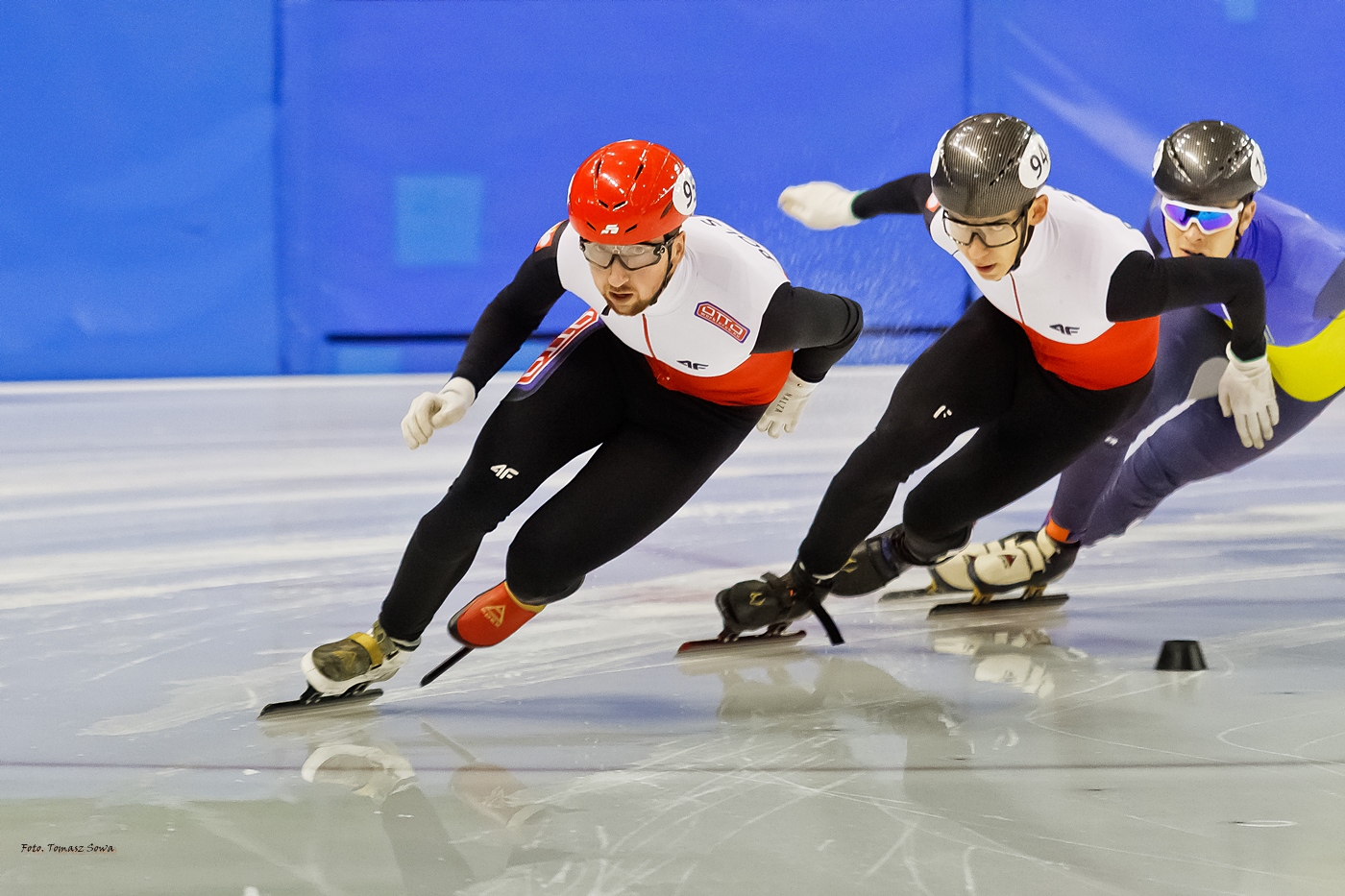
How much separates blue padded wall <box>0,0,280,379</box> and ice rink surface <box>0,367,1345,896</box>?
4.45 metres

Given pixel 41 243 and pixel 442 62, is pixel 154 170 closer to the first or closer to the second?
pixel 41 243

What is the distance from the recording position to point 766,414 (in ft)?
9.00

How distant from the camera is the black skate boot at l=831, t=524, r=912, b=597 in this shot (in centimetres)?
319

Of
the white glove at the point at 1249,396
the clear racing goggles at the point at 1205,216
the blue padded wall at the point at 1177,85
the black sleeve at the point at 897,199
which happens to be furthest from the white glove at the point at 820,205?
the blue padded wall at the point at 1177,85

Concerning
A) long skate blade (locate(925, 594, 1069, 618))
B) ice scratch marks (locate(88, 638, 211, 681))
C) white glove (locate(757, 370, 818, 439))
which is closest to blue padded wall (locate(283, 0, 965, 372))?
long skate blade (locate(925, 594, 1069, 618))

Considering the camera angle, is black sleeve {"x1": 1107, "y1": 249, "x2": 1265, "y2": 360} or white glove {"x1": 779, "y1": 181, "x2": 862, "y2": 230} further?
white glove {"x1": 779, "y1": 181, "x2": 862, "y2": 230}

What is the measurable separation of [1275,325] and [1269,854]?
6.16 feet

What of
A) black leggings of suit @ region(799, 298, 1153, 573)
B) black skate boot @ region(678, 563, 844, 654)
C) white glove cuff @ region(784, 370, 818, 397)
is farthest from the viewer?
black skate boot @ region(678, 563, 844, 654)

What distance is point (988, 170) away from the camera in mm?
2434

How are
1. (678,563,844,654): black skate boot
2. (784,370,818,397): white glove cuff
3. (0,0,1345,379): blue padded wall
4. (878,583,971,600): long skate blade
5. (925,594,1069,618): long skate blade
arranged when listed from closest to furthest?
(784,370,818,397): white glove cuff
(678,563,844,654): black skate boot
(925,594,1069,618): long skate blade
(878,583,971,600): long skate blade
(0,0,1345,379): blue padded wall

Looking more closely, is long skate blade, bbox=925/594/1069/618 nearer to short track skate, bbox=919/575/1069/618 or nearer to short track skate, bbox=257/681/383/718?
short track skate, bbox=919/575/1069/618

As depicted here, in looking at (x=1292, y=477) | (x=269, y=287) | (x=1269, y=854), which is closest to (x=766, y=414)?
(x=1269, y=854)

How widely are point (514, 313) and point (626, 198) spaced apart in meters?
0.43

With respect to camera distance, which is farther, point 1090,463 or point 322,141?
point 322,141
